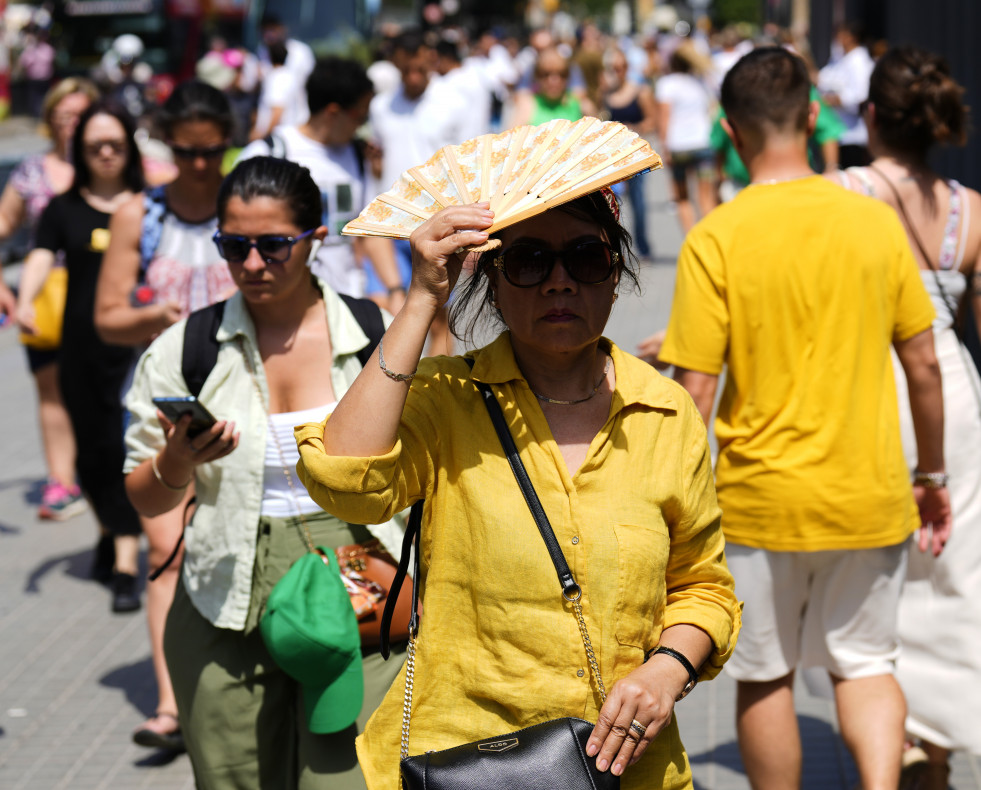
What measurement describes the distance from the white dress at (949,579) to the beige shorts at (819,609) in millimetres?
272

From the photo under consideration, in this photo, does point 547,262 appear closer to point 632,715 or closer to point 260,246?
point 632,715

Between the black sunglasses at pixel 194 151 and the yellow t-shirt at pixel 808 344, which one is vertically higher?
the black sunglasses at pixel 194 151

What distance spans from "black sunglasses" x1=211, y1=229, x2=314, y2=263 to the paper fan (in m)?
1.08

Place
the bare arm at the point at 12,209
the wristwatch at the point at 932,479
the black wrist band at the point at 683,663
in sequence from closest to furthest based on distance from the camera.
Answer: the black wrist band at the point at 683,663 < the wristwatch at the point at 932,479 < the bare arm at the point at 12,209

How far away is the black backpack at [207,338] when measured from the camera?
3162 millimetres

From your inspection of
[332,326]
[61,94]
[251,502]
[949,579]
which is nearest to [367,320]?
[332,326]

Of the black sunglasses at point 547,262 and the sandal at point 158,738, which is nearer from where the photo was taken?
the black sunglasses at point 547,262

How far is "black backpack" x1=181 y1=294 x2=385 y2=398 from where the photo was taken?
10.4 ft

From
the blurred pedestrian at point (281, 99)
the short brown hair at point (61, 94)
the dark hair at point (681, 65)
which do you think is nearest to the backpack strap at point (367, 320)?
the short brown hair at point (61, 94)

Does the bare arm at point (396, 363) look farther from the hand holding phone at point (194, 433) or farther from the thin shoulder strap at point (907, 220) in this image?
the thin shoulder strap at point (907, 220)

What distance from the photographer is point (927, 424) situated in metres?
3.51

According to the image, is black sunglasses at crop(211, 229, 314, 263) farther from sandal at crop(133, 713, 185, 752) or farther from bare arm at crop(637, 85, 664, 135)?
bare arm at crop(637, 85, 664, 135)

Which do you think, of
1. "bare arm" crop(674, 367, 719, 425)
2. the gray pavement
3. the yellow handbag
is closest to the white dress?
the gray pavement

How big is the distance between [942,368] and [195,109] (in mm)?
2682
